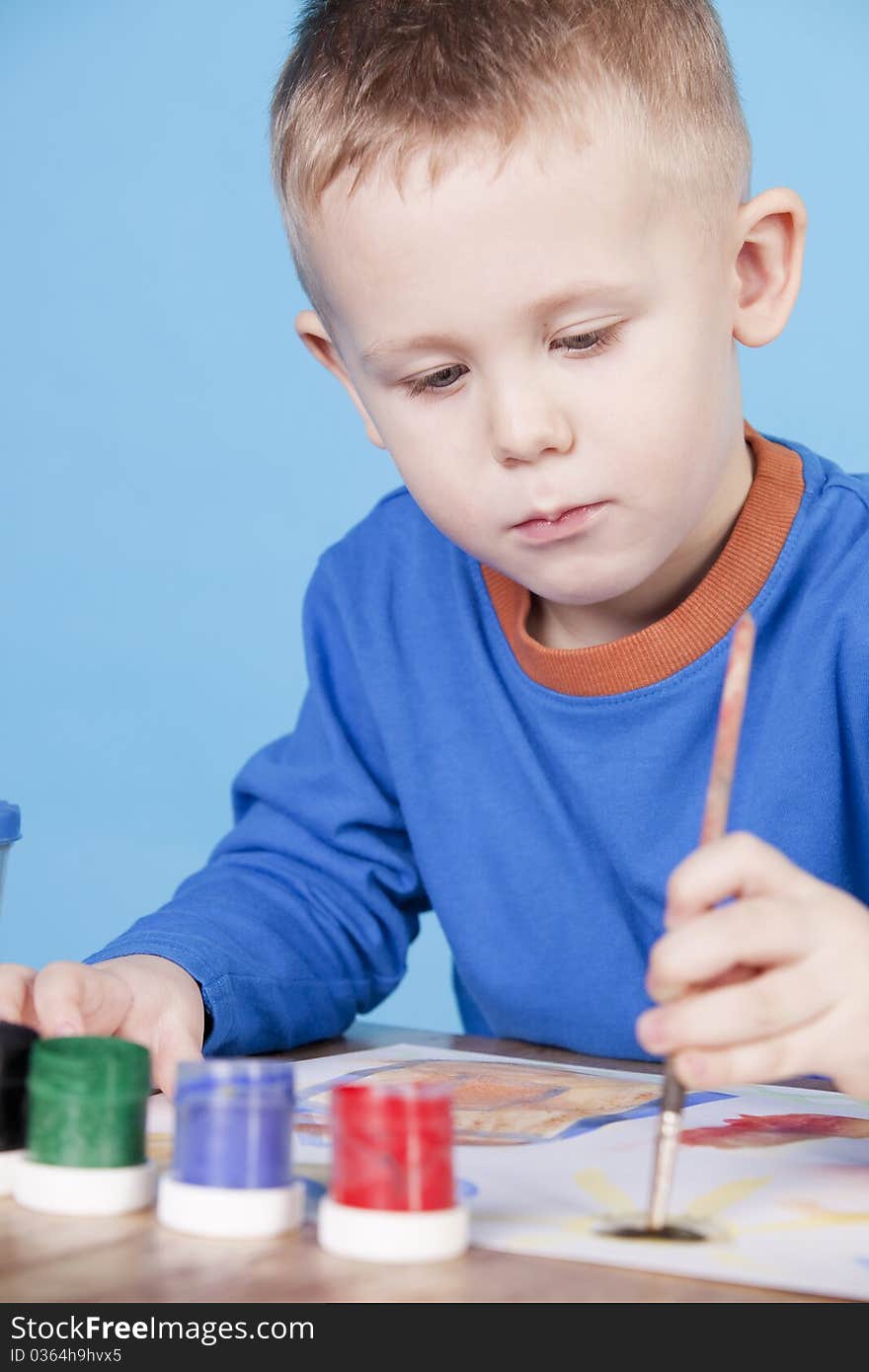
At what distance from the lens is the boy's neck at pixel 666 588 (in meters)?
0.98

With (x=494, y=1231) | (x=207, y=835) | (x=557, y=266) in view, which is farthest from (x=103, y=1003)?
(x=207, y=835)

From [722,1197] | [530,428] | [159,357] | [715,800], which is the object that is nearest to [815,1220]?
[722,1197]

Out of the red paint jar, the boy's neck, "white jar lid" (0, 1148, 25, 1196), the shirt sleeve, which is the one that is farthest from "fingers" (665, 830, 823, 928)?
the boy's neck

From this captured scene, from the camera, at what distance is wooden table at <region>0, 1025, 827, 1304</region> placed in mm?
440

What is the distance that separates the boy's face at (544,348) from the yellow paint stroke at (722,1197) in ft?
1.14

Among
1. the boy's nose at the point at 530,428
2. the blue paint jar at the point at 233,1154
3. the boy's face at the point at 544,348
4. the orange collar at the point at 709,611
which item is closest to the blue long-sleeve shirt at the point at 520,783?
the orange collar at the point at 709,611

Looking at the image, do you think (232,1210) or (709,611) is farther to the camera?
(709,611)

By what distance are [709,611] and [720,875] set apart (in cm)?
43

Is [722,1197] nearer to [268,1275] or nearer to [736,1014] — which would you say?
[736,1014]

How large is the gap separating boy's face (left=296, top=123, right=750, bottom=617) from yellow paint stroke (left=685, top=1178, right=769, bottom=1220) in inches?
13.7

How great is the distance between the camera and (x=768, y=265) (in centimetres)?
91

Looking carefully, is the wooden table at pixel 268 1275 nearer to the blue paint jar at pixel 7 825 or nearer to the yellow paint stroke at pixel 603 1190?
the yellow paint stroke at pixel 603 1190

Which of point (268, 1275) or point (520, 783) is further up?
point (520, 783)
